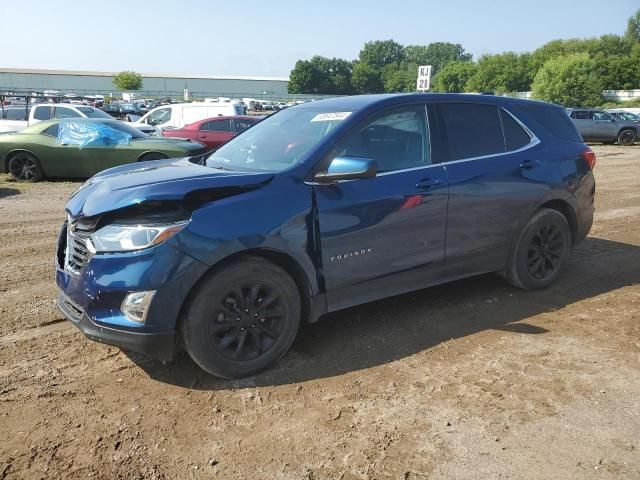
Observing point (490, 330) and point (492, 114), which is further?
point (492, 114)

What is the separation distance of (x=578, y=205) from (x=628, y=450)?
9.78 ft

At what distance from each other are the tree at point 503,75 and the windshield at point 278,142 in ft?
308

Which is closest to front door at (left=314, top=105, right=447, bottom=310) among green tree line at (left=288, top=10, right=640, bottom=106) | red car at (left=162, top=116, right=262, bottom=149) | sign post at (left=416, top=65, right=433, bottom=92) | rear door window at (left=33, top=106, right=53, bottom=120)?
red car at (left=162, top=116, right=262, bottom=149)

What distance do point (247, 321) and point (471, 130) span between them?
258 cm

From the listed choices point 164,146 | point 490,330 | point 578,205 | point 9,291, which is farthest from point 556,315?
point 164,146

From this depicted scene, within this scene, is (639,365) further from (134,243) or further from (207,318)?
(134,243)

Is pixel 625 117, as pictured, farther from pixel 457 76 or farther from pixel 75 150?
pixel 457 76

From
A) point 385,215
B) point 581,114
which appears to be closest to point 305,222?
point 385,215

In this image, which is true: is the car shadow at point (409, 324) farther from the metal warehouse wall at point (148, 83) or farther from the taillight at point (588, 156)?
the metal warehouse wall at point (148, 83)

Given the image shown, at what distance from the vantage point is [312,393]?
11.1ft

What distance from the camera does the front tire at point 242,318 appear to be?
329 cm

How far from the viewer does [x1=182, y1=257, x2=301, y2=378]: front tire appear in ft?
10.8

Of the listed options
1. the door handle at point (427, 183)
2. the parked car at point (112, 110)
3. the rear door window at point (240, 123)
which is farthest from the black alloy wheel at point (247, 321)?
the parked car at point (112, 110)

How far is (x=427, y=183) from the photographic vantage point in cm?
418
